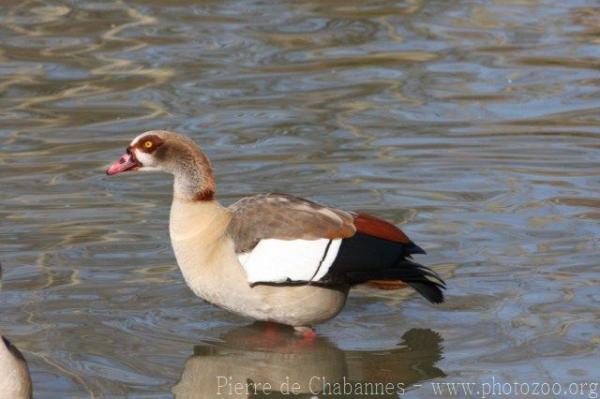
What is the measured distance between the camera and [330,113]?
36.0 ft

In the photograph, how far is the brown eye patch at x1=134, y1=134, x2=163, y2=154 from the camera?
23.6 ft

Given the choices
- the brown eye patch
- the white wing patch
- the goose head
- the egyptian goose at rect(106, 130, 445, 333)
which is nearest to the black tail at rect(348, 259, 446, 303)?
the egyptian goose at rect(106, 130, 445, 333)

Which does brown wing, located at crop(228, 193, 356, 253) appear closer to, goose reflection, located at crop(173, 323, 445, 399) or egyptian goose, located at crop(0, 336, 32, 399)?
goose reflection, located at crop(173, 323, 445, 399)

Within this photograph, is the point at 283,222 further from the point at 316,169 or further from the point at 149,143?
the point at 316,169

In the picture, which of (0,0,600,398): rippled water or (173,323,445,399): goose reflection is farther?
(0,0,600,398): rippled water

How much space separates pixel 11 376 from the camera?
19.6ft

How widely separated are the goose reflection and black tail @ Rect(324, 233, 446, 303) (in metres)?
0.34

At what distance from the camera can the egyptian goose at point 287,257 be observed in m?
6.73

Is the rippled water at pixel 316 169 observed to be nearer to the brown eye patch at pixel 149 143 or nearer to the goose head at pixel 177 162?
the goose head at pixel 177 162

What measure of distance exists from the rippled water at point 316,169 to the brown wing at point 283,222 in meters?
0.54

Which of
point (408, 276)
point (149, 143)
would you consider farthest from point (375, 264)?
point (149, 143)

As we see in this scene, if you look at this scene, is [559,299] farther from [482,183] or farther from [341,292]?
[482,183]

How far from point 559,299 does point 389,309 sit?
0.86m

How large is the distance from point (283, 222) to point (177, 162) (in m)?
0.67
